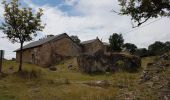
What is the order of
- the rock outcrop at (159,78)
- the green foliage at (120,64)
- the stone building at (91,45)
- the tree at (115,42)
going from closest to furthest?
1. the rock outcrop at (159,78)
2. the green foliage at (120,64)
3. the stone building at (91,45)
4. the tree at (115,42)

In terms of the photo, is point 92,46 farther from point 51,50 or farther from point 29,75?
point 29,75

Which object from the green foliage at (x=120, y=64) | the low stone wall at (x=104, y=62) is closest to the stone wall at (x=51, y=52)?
the low stone wall at (x=104, y=62)

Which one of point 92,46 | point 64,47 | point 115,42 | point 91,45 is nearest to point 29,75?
point 64,47

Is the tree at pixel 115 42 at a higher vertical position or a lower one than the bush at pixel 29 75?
higher

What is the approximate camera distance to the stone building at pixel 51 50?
5541 centimetres

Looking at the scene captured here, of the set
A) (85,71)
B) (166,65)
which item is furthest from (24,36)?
(166,65)

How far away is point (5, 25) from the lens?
31.8 metres

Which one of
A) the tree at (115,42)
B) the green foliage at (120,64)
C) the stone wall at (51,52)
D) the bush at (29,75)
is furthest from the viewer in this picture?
the tree at (115,42)

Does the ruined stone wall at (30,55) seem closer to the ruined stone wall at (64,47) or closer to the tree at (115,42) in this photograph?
the ruined stone wall at (64,47)

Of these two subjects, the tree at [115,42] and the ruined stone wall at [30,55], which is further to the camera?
the tree at [115,42]

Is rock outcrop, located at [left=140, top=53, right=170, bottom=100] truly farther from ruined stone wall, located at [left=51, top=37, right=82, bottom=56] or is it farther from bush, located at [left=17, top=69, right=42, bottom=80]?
ruined stone wall, located at [left=51, top=37, right=82, bottom=56]

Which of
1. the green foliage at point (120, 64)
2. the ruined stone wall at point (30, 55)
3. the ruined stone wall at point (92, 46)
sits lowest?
the green foliage at point (120, 64)

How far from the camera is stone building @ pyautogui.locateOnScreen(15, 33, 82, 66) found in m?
55.4

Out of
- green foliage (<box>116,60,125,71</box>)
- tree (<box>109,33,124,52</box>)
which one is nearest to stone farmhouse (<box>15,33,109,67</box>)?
tree (<box>109,33,124,52</box>)
